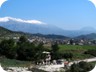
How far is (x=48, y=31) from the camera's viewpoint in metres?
4.73

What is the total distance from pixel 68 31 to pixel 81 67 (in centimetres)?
95

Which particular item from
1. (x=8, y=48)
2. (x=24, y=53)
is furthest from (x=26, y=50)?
(x=8, y=48)

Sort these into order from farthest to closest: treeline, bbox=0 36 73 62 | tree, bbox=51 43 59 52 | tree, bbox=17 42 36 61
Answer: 1. tree, bbox=17 42 36 61
2. treeline, bbox=0 36 73 62
3. tree, bbox=51 43 59 52

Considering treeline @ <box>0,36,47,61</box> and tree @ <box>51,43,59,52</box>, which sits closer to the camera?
tree @ <box>51,43,59,52</box>

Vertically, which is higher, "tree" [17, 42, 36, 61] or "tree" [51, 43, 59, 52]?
"tree" [51, 43, 59, 52]

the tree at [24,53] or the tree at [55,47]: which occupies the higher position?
the tree at [55,47]

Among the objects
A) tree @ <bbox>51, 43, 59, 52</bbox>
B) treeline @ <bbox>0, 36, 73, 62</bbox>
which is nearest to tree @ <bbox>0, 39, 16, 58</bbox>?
treeline @ <bbox>0, 36, 73, 62</bbox>

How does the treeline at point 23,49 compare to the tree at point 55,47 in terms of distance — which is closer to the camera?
the tree at point 55,47

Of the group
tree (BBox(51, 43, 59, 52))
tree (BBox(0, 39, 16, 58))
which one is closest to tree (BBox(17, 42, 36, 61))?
tree (BBox(0, 39, 16, 58))

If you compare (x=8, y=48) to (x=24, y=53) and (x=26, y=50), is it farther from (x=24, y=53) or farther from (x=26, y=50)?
(x=24, y=53)

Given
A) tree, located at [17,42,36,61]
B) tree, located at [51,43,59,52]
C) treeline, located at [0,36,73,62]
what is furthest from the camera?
tree, located at [17,42,36,61]

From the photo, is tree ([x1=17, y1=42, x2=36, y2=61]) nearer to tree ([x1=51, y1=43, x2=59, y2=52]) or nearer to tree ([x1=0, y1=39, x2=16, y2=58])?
tree ([x1=0, y1=39, x2=16, y2=58])

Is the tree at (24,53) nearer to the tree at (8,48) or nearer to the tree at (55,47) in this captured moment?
the tree at (8,48)

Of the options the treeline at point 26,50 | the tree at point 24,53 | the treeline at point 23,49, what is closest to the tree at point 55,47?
the treeline at point 26,50
